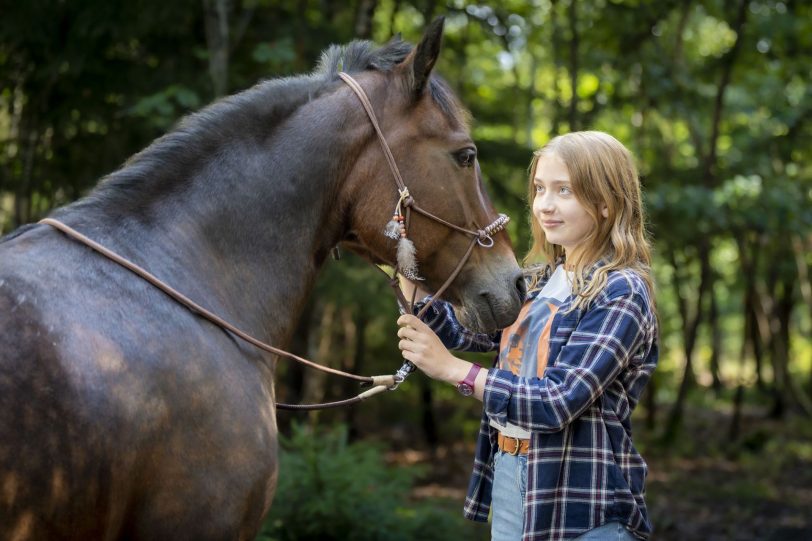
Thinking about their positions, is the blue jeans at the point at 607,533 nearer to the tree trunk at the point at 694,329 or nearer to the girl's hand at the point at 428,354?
the girl's hand at the point at 428,354

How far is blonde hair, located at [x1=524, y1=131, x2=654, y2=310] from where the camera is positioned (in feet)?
8.61

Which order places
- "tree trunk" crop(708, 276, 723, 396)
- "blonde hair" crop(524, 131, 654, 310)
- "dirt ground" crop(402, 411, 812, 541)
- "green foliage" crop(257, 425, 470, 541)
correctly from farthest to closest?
1. "tree trunk" crop(708, 276, 723, 396)
2. "dirt ground" crop(402, 411, 812, 541)
3. "green foliage" crop(257, 425, 470, 541)
4. "blonde hair" crop(524, 131, 654, 310)

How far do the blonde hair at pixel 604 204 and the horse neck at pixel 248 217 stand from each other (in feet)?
2.40

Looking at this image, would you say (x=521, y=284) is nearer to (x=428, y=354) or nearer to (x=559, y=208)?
(x=559, y=208)

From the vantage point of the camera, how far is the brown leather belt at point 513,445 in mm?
2656

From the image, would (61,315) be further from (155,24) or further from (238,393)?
(155,24)

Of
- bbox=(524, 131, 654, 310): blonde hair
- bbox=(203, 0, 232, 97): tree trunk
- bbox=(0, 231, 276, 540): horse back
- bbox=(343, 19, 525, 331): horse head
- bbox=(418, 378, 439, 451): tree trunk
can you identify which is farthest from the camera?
bbox=(418, 378, 439, 451): tree trunk

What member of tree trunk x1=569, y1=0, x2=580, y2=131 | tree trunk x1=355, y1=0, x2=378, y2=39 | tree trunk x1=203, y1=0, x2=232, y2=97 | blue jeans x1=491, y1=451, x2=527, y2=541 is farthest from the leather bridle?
tree trunk x1=569, y1=0, x2=580, y2=131

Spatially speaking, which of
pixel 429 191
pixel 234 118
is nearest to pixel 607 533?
pixel 429 191

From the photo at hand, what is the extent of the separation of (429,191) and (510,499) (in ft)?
3.39

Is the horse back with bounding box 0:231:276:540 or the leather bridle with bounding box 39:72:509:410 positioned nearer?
the horse back with bounding box 0:231:276:540

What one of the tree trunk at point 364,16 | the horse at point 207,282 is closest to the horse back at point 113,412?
the horse at point 207,282

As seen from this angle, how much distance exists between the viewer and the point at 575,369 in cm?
243

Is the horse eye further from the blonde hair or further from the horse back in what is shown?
the horse back
